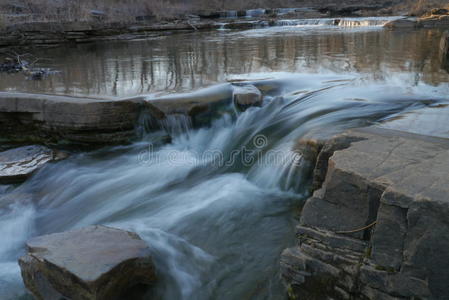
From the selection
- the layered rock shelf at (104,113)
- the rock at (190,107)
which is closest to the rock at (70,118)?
the layered rock shelf at (104,113)

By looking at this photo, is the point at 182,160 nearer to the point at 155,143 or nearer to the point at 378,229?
the point at 155,143

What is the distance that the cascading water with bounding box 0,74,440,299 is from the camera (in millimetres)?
3289

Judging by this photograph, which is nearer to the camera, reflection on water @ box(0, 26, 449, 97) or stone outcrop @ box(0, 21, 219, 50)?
reflection on water @ box(0, 26, 449, 97)

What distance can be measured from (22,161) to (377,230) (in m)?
4.52

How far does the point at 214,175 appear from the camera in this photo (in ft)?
15.8

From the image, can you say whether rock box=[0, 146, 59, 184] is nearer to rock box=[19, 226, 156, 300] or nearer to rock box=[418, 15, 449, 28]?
rock box=[19, 226, 156, 300]

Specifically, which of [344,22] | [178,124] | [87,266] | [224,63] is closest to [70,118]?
[178,124]

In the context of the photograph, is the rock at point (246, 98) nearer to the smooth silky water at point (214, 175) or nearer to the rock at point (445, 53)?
the smooth silky water at point (214, 175)

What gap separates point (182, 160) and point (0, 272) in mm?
2400

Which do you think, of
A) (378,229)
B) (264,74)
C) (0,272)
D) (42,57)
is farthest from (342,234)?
(42,57)

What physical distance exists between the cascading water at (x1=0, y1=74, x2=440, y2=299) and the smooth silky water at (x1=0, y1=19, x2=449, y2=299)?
1 cm

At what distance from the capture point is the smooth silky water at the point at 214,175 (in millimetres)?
3371

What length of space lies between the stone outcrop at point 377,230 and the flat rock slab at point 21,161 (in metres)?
3.63

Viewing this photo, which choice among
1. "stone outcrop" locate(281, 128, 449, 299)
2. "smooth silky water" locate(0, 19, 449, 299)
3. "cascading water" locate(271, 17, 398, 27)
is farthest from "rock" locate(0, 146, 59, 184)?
"cascading water" locate(271, 17, 398, 27)
